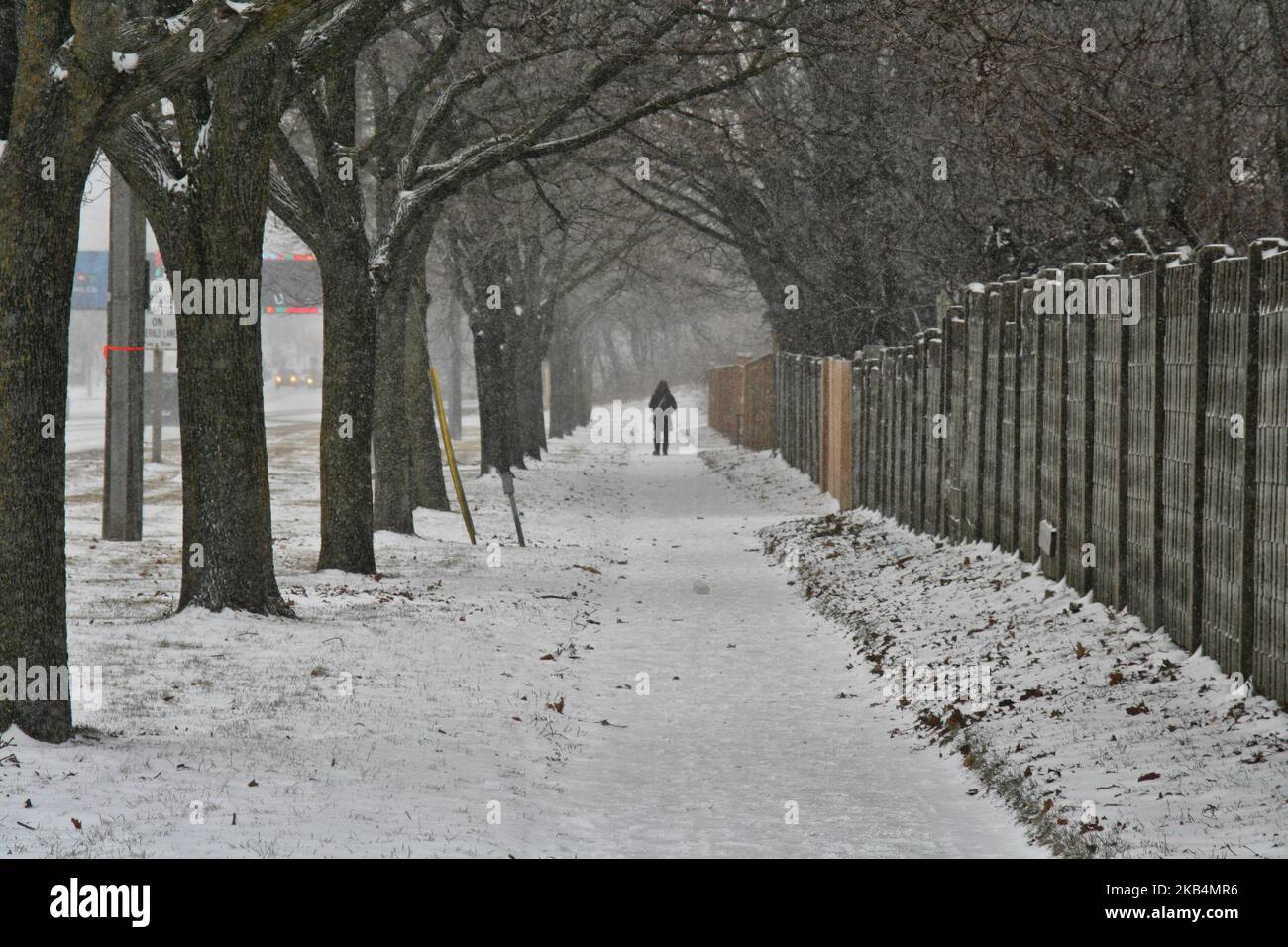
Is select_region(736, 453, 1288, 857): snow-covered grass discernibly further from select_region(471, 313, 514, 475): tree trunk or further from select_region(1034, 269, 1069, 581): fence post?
select_region(471, 313, 514, 475): tree trunk

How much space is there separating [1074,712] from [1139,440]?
2192mm

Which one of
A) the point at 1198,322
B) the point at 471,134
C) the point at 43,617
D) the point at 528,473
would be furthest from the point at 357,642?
the point at 528,473

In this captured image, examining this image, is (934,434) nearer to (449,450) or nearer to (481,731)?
(449,450)

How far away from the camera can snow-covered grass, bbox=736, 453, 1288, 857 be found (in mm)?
6266

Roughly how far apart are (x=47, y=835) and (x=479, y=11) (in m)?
11.1

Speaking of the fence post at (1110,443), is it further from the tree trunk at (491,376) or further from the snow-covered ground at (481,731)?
the tree trunk at (491,376)

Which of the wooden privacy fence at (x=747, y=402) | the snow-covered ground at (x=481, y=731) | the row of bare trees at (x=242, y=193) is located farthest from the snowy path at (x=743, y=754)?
the wooden privacy fence at (x=747, y=402)

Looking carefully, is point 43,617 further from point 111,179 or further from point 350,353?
point 111,179

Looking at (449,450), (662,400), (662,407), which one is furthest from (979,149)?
(662,407)

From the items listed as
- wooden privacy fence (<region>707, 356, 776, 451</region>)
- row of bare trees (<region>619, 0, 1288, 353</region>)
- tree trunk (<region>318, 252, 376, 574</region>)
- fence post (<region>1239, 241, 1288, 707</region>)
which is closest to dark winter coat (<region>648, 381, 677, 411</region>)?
wooden privacy fence (<region>707, 356, 776, 451</region>)

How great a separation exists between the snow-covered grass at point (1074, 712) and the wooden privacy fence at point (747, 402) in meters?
25.6

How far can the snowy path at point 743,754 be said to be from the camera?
6855 millimetres

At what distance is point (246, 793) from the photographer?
6.72 meters

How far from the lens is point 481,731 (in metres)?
A: 8.70
